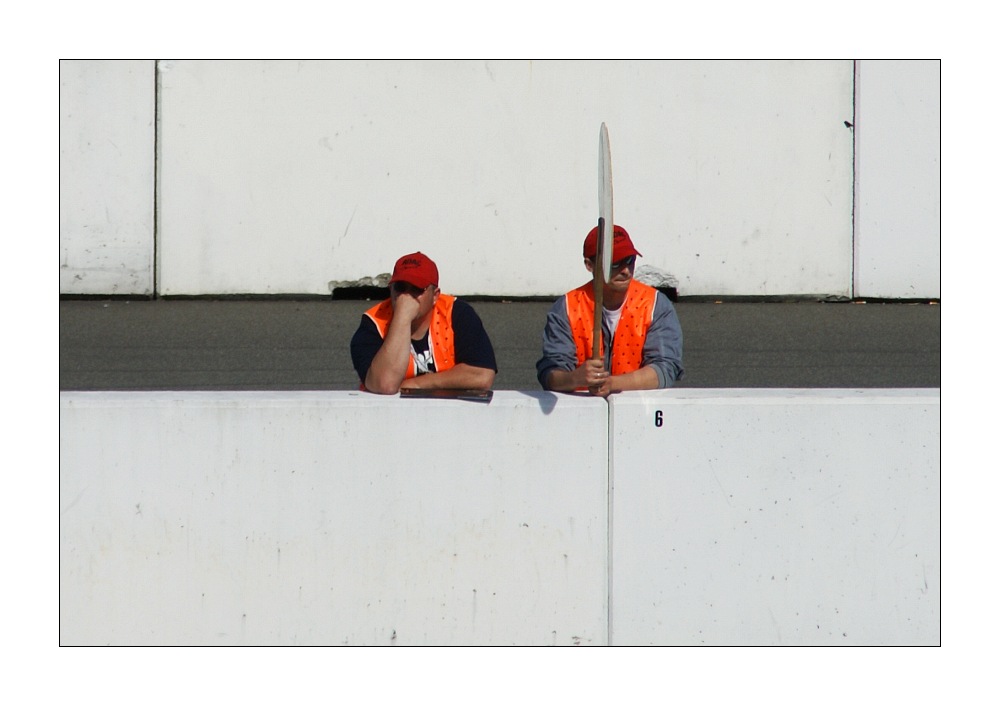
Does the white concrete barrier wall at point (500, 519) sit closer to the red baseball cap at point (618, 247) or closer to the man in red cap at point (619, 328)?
the man in red cap at point (619, 328)

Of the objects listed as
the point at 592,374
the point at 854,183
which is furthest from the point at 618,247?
the point at 854,183

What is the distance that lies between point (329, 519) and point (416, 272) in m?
1.13

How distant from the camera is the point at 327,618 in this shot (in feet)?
16.7

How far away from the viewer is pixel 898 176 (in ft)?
41.7

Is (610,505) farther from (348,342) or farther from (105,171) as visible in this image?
(105,171)

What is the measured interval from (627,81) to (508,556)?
814cm

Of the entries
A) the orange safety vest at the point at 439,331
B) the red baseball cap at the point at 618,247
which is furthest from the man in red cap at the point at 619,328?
the orange safety vest at the point at 439,331

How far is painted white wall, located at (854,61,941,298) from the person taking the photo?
1255 cm

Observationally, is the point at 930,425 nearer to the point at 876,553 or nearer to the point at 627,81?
the point at 876,553

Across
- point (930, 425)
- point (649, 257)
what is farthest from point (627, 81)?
point (930, 425)

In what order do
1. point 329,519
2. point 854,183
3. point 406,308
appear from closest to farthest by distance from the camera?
1. point 329,519
2. point 406,308
3. point 854,183

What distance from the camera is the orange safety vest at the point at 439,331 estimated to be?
A: 5.57 metres

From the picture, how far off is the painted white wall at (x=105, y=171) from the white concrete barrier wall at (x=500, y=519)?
25.4ft

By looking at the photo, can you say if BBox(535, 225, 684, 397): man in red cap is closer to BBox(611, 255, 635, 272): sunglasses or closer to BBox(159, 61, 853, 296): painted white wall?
BBox(611, 255, 635, 272): sunglasses
